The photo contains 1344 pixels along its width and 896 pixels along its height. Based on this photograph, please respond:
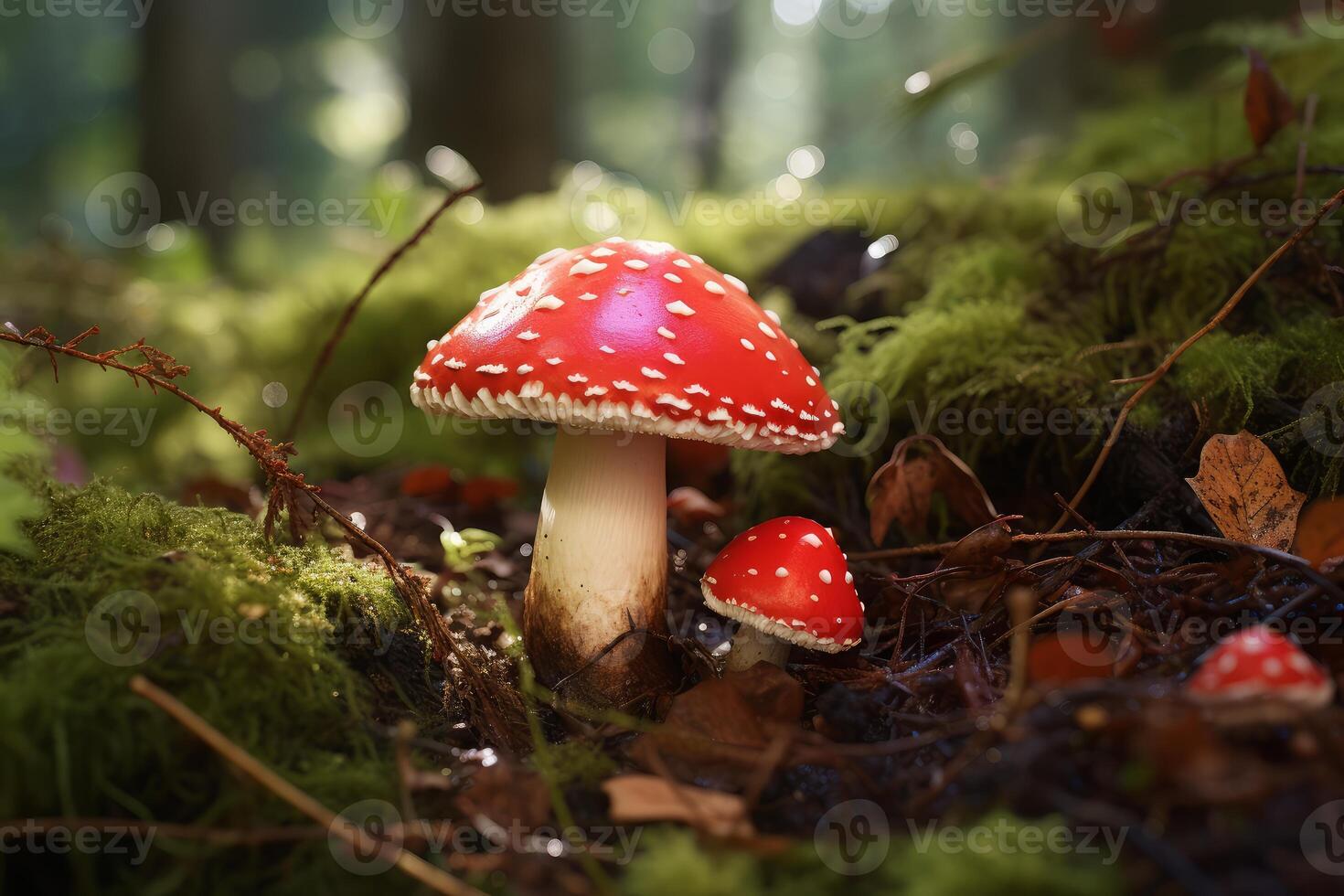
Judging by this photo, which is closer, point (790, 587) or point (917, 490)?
point (790, 587)

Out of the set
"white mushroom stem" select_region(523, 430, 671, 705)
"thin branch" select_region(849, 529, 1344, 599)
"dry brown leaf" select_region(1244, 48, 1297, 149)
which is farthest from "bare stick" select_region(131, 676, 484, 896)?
"dry brown leaf" select_region(1244, 48, 1297, 149)

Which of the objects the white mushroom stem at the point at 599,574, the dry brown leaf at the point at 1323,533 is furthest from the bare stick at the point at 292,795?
the dry brown leaf at the point at 1323,533

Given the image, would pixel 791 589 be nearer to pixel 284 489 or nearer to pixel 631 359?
pixel 631 359

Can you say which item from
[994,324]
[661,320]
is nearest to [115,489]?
[661,320]

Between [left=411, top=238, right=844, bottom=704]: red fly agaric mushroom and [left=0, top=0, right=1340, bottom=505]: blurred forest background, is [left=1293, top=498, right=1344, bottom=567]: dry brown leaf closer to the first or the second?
[left=411, top=238, right=844, bottom=704]: red fly agaric mushroom

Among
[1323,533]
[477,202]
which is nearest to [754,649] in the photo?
[1323,533]

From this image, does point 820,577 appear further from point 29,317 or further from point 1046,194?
point 29,317
